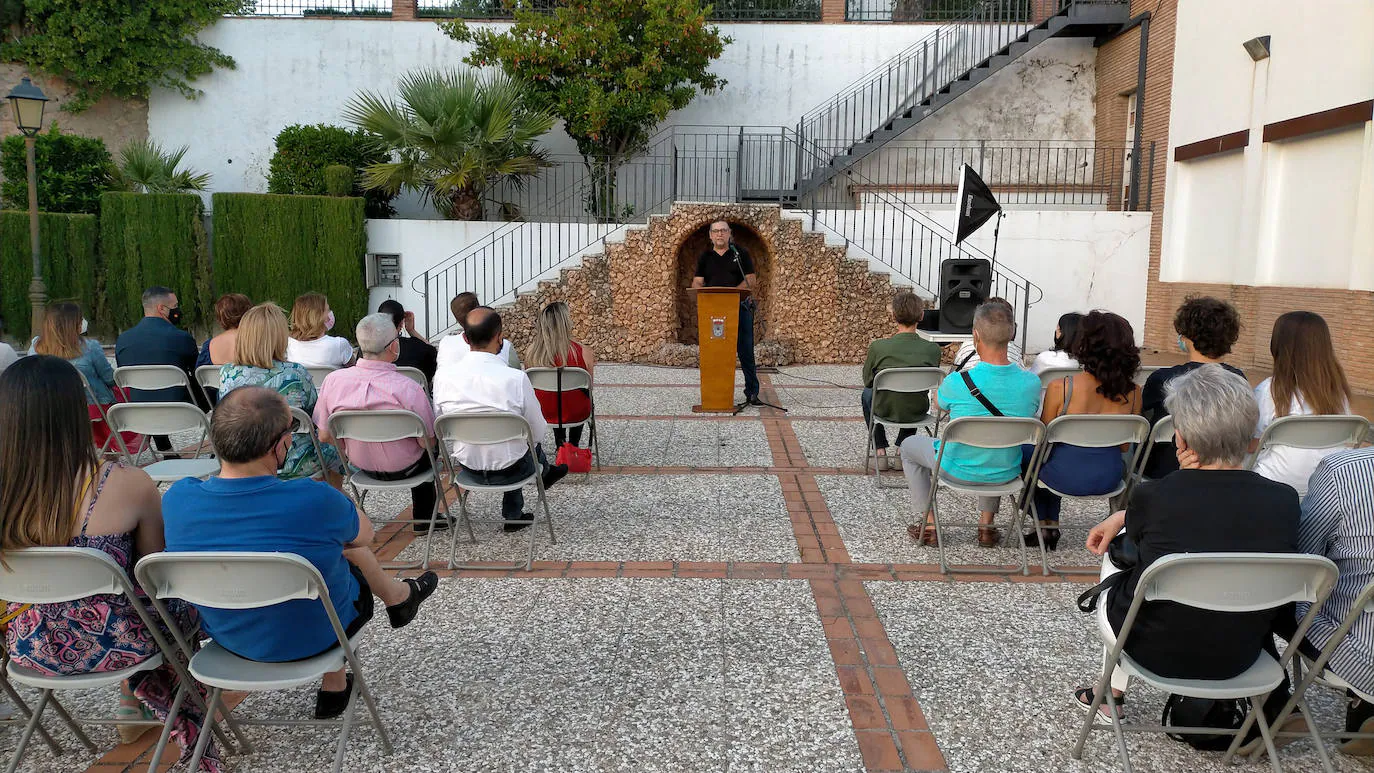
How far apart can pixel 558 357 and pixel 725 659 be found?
9.12ft

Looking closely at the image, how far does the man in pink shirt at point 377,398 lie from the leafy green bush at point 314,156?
10.3 meters

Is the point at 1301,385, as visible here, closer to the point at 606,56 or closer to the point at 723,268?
the point at 723,268

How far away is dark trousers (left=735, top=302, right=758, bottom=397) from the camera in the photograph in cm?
841

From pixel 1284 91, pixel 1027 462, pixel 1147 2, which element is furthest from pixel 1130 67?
pixel 1027 462

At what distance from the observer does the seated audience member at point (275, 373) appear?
4336 millimetres

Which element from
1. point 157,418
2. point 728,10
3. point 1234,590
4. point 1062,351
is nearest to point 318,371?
point 157,418

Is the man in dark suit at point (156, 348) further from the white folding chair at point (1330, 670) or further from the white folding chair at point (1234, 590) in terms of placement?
the white folding chair at point (1330, 670)

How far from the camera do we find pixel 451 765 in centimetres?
264

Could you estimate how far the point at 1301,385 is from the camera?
141 inches

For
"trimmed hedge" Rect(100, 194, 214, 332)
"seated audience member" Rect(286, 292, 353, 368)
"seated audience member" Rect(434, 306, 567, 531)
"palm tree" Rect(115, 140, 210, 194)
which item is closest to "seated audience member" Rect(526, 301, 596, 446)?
"seated audience member" Rect(434, 306, 567, 531)

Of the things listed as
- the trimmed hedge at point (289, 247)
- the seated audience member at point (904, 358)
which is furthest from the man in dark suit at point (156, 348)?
the trimmed hedge at point (289, 247)

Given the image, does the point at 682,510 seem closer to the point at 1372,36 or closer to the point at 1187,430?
the point at 1187,430

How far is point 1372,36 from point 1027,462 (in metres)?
6.80

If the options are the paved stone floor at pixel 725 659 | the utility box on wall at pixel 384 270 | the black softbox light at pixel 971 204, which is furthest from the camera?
the utility box on wall at pixel 384 270
